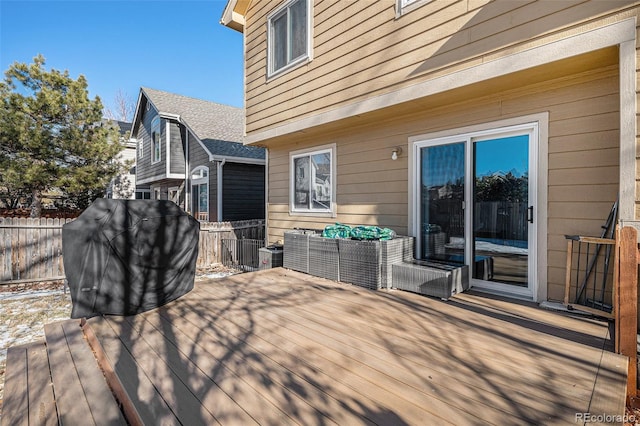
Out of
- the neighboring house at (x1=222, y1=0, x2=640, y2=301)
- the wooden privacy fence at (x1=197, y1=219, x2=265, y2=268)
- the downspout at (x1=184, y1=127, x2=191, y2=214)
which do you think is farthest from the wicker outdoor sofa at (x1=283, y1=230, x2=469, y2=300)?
the downspout at (x1=184, y1=127, x2=191, y2=214)

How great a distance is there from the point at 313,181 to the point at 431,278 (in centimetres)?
307

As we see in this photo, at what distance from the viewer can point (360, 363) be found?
83.7 inches

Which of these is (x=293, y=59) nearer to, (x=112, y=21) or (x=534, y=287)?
(x=534, y=287)

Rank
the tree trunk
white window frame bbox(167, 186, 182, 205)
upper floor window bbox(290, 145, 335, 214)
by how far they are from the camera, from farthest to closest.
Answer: white window frame bbox(167, 186, 182, 205) → the tree trunk → upper floor window bbox(290, 145, 335, 214)

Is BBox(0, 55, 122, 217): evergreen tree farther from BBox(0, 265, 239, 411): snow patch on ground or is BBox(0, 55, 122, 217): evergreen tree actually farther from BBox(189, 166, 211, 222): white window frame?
BBox(0, 265, 239, 411): snow patch on ground

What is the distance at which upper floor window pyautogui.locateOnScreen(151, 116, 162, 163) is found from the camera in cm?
1270

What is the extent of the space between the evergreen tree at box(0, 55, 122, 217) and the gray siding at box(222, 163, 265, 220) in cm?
424

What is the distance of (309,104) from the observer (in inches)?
204

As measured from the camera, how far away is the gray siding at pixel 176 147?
12117mm

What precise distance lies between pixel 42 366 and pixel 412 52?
4724 millimetres

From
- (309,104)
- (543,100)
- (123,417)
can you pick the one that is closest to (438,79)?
(543,100)

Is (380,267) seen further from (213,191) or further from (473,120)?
(213,191)

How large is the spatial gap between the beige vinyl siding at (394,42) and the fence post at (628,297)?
1873 millimetres

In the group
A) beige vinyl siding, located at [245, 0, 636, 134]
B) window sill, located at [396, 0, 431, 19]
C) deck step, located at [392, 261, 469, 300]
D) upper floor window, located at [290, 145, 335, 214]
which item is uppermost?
window sill, located at [396, 0, 431, 19]
